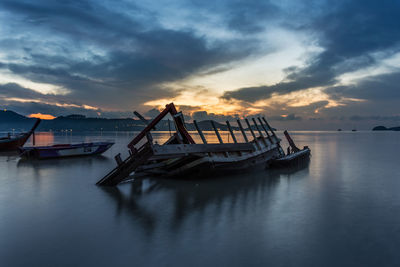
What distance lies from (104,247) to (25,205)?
6.68 metres

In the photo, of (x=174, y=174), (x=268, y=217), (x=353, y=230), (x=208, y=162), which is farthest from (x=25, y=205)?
(x=353, y=230)

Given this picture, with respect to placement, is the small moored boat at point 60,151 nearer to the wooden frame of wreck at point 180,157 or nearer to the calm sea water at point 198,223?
the calm sea water at point 198,223

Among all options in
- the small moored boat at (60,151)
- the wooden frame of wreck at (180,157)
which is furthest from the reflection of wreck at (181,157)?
the small moored boat at (60,151)

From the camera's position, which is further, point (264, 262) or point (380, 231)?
point (380, 231)

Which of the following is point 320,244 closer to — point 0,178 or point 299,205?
point 299,205

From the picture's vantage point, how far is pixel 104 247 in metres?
7.37

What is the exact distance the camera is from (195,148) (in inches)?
587

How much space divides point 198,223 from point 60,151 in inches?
953

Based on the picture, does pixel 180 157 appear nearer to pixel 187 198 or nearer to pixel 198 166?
pixel 198 166

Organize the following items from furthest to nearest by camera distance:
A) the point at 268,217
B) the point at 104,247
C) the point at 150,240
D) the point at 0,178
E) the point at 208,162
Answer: the point at 0,178 → the point at 208,162 → the point at 268,217 → the point at 150,240 → the point at 104,247

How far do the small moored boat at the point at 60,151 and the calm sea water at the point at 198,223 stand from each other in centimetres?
1128

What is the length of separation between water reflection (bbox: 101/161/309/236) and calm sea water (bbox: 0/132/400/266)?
1.6 inches

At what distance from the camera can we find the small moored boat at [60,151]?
27.8 metres

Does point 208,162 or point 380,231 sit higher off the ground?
point 208,162
